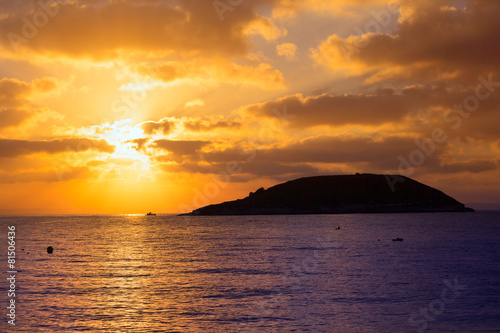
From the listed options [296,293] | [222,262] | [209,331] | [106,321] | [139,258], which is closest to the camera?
[209,331]

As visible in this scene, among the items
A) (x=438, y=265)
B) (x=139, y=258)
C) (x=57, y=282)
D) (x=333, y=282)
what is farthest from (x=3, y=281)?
(x=438, y=265)

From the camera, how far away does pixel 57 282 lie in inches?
2255

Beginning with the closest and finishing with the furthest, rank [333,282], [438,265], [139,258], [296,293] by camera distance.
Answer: [296,293], [333,282], [438,265], [139,258]

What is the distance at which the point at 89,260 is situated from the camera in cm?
8362

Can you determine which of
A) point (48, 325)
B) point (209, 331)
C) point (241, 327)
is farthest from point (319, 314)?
point (48, 325)

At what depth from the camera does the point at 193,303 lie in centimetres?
4438

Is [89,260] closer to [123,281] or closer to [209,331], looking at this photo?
[123,281]

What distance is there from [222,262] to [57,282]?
28335 mm

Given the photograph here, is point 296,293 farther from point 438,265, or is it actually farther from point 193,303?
point 438,265

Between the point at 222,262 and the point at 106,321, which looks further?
the point at 222,262

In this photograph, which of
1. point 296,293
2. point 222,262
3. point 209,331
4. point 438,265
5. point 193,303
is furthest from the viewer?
point 222,262

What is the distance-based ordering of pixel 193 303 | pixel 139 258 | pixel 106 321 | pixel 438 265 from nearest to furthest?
pixel 106 321 < pixel 193 303 < pixel 438 265 < pixel 139 258

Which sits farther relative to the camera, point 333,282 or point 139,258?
point 139,258

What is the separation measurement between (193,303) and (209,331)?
956 centimetres
